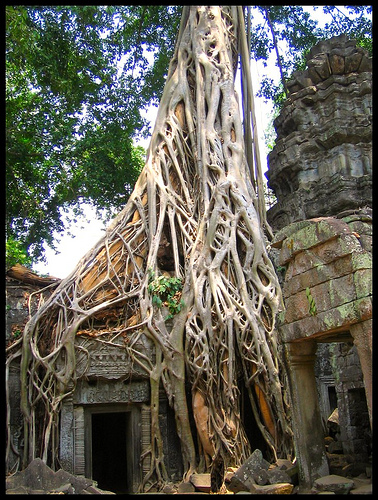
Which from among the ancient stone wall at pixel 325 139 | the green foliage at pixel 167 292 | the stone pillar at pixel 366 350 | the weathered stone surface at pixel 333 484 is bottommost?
the weathered stone surface at pixel 333 484

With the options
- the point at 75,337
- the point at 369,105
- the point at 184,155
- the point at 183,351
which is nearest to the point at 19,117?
the point at 184,155

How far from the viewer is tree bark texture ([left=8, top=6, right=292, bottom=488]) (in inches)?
230

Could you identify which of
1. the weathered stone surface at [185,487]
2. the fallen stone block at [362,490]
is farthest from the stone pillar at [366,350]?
the weathered stone surface at [185,487]

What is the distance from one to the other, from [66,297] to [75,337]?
2.04ft

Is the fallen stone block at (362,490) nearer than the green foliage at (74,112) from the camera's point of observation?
Yes

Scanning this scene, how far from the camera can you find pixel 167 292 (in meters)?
6.57

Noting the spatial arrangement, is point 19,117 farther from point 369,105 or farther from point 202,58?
point 369,105

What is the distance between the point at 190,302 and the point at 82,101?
604 centimetres

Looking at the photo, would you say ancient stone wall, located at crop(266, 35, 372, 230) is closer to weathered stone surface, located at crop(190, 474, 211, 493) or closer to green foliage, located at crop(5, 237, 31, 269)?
green foliage, located at crop(5, 237, 31, 269)

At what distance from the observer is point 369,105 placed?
9.71 m

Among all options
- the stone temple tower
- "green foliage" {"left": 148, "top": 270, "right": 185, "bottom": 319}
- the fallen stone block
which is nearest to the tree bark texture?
"green foliage" {"left": 148, "top": 270, "right": 185, "bottom": 319}

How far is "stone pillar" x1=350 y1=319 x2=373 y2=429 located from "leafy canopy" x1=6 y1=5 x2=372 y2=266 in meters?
6.99

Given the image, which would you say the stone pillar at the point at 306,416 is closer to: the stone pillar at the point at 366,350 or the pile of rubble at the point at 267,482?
the pile of rubble at the point at 267,482

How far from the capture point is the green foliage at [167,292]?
253 inches
